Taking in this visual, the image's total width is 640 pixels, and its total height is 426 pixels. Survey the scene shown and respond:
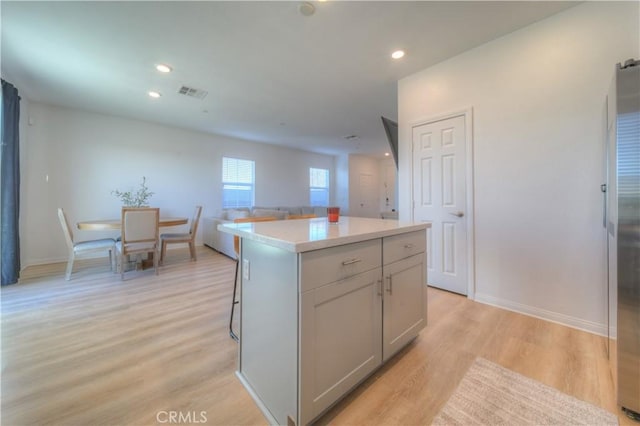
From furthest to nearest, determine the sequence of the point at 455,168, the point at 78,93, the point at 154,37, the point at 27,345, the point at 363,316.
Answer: the point at 78,93
the point at 455,168
the point at 154,37
the point at 27,345
the point at 363,316

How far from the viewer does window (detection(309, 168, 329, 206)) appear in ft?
26.3

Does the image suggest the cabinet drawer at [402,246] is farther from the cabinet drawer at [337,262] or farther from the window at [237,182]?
the window at [237,182]

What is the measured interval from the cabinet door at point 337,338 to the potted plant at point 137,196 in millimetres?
4661

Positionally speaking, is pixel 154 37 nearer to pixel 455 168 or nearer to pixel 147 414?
pixel 147 414

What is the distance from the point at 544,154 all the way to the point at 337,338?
2.39m

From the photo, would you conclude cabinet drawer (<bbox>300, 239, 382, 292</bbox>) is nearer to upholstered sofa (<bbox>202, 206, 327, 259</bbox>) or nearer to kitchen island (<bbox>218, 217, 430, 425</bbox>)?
kitchen island (<bbox>218, 217, 430, 425</bbox>)

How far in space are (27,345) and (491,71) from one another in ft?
14.9

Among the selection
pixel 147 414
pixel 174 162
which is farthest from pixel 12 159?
pixel 147 414

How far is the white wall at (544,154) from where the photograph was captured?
189 centimetres

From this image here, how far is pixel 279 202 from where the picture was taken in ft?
23.3

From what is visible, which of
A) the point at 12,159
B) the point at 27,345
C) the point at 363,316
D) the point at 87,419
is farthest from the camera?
the point at 12,159

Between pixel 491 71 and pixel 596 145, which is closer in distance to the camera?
pixel 596 145

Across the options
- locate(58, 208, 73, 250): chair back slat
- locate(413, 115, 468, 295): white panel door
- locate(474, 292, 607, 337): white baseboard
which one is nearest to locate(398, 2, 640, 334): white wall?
locate(474, 292, 607, 337): white baseboard

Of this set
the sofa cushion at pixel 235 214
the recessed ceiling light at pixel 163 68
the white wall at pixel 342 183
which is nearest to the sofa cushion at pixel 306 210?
the white wall at pixel 342 183
